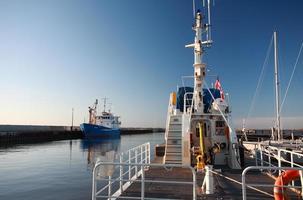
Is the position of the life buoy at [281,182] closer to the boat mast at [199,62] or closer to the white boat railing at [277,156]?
the white boat railing at [277,156]

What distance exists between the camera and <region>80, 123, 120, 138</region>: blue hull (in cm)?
8469

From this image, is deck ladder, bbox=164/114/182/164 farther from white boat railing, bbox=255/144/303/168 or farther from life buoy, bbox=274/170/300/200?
life buoy, bbox=274/170/300/200

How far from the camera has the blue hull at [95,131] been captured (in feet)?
278

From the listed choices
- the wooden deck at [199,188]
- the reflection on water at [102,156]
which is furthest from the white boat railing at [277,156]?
the reflection on water at [102,156]

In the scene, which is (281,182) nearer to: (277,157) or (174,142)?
(277,157)

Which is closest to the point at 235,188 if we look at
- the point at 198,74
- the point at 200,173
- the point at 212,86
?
the point at 200,173

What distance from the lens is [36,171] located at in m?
23.0

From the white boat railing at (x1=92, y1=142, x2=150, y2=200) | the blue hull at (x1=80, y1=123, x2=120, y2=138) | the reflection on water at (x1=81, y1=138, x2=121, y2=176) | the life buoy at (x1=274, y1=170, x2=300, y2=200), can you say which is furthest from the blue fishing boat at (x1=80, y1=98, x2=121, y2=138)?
the life buoy at (x1=274, y1=170, x2=300, y2=200)

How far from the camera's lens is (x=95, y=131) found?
285 ft

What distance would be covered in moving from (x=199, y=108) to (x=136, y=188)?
7.88 meters

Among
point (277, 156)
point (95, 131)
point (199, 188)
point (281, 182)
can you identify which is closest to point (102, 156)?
point (277, 156)

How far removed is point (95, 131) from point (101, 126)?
126 inches

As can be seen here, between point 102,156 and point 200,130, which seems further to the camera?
point 102,156

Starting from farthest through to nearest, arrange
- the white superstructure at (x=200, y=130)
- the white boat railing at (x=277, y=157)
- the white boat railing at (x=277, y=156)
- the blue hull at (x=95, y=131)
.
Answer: the blue hull at (x=95, y=131)
the white superstructure at (x=200, y=130)
the white boat railing at (x=277, y=157)
the white boat railing at (x=277, y=156)
